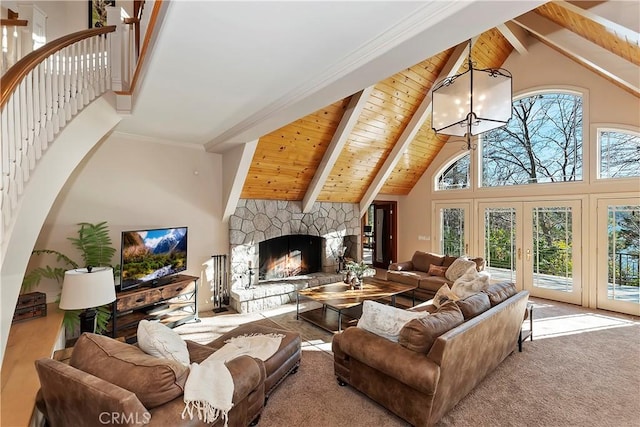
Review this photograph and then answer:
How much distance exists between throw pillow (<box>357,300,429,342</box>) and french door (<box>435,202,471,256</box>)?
5.25 meters

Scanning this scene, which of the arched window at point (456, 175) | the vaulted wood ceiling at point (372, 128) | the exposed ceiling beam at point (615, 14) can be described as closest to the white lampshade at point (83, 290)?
the vaulted wood ceiling at point (372, 128)

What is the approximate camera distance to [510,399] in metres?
2.70

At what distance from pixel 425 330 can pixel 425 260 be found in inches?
168

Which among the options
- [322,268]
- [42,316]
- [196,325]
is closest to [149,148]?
[42,316]

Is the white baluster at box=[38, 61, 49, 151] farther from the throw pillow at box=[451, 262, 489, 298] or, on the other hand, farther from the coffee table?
the throw pillow at box=[451, 262, 489, 298]

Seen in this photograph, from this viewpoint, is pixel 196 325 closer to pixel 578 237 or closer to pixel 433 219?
pixel 433 219

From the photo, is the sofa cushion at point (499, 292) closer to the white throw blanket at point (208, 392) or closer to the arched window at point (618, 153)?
the white throw blanket at point (208, 392)

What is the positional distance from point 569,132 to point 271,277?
6498mm

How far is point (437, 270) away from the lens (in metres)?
5.81

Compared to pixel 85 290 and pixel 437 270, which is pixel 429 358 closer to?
pixel 85 290

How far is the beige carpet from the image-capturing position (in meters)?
2.45

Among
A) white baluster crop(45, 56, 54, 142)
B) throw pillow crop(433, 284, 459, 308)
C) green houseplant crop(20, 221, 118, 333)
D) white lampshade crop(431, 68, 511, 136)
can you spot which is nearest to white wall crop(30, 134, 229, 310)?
green houseplant crop(20, 221, 118, 333)

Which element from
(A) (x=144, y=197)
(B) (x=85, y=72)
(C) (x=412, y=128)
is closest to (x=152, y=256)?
(A) (x=144, y=197)
